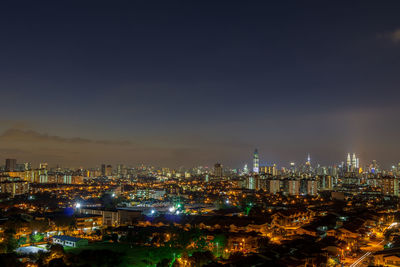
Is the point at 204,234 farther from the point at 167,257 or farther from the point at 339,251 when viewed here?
the point at 339,251

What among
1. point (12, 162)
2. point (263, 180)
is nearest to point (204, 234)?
point (263, 180)

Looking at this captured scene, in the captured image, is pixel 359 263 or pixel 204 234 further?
pixel 204 234

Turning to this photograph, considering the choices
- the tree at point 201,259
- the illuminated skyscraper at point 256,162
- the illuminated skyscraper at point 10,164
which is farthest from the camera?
the illuminated skyscraper at point 256,162

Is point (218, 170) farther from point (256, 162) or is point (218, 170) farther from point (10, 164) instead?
point (10, 164)

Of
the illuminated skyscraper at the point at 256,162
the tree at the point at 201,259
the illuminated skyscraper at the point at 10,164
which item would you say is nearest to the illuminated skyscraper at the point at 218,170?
the illuminated skyscraper at the point at 256,162

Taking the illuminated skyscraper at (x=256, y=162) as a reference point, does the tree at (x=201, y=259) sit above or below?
below

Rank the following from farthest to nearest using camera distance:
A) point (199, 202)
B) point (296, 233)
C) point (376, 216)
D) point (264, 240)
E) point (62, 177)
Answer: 1. point (62, 177)
2. point (199, 202)
3. point (376, 216)
4. point (296, 233)
5. point (264, 240)

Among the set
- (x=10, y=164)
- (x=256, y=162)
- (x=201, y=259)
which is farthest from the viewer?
(x=256, y=162)

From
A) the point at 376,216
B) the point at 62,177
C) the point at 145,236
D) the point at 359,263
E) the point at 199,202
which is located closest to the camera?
the point at 359,263

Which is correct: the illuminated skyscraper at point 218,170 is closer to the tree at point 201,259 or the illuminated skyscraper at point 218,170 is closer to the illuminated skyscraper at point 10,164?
the illuminated skyscraper at point 10,164

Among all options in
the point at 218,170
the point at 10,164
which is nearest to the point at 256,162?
the point at 218,170

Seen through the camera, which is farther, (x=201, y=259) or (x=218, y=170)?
(x=218, y=170)
